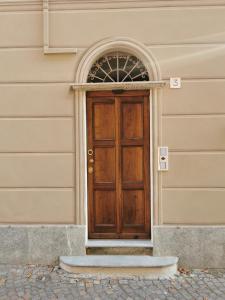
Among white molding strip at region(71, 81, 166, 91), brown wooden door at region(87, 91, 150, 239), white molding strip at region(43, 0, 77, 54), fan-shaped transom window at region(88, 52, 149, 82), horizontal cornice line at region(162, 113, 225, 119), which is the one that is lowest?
brown wooden door at region(87, 91, 150, 239)

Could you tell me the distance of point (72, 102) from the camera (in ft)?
14.3

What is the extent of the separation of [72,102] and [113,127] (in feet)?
2.32

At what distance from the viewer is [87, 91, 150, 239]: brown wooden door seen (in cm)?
447

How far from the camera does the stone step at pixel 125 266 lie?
13.2 ft

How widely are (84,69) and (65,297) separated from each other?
302 centimetres

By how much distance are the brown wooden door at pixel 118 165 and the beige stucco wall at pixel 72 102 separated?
0.99 ft

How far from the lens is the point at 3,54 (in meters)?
4.41

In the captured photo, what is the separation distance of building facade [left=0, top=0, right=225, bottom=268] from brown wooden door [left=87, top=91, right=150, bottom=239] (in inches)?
0.6

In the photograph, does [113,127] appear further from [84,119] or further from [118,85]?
[118,85]

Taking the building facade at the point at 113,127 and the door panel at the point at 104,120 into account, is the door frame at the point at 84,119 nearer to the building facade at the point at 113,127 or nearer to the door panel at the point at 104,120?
the building facade at the point at 113,127

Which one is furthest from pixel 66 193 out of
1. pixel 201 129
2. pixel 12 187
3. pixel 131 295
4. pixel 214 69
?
pixel 214 69

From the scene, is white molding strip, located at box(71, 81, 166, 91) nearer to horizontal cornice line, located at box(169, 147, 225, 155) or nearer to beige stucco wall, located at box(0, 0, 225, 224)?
beige stucco wall, located at box(0, 0, 225, 224)

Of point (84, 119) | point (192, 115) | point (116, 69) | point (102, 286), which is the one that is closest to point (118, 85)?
point (116, 69)

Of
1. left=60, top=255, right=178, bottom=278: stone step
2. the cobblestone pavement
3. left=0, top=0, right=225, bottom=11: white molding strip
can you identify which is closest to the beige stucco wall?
left=0, top=0, right=225, bottom=11: white molding strip
